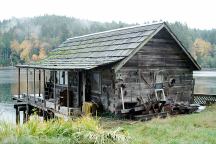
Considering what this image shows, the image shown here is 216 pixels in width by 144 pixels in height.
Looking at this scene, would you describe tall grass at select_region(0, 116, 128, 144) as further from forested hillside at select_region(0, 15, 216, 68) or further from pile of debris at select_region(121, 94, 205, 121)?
forested hillside at select_region(0, 15, 216, 68)

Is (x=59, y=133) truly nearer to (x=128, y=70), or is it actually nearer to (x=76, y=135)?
(x=76, y=135)

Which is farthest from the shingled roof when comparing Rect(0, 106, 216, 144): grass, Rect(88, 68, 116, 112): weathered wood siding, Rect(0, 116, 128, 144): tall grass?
Rect(0, 116, 128, 144): tall grass

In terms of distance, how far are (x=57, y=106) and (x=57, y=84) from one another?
16.5 ft

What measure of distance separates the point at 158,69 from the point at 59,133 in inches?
542

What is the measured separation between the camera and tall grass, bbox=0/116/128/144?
973 cm

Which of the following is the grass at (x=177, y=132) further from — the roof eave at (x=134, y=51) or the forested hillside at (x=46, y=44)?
the forested hillside at (x=46, y=44)

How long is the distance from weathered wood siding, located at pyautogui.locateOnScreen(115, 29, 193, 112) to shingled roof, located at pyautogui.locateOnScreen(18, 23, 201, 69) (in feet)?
2.61

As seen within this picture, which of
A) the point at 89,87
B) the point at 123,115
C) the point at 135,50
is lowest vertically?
the point at 123,115

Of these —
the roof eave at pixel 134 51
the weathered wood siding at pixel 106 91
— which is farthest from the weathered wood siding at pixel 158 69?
the roof eave at pixel 134 51

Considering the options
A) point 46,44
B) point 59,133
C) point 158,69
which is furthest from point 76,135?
point 46,44

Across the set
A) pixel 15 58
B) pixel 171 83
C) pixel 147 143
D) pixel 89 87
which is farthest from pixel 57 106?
pixel 15 58

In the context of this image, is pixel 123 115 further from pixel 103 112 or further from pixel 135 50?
pixel 135 50

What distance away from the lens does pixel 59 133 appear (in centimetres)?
1055

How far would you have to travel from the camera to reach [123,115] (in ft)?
68.1
